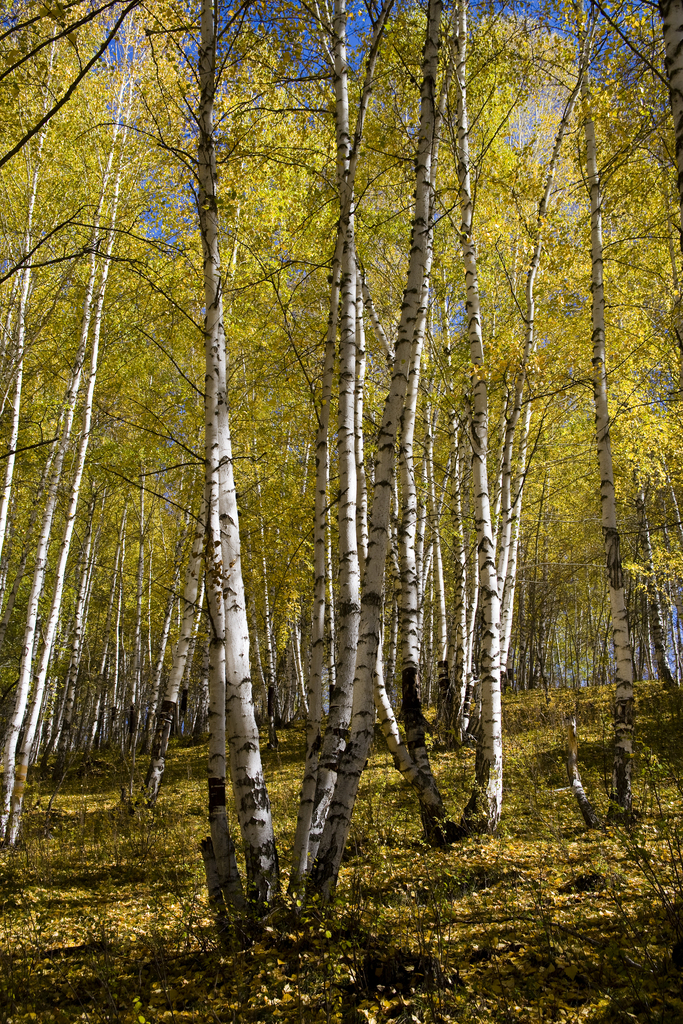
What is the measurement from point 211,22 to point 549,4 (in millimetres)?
4642

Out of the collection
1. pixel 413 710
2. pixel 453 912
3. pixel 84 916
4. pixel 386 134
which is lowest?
pixel 84 916

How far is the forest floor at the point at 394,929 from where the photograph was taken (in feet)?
9.25

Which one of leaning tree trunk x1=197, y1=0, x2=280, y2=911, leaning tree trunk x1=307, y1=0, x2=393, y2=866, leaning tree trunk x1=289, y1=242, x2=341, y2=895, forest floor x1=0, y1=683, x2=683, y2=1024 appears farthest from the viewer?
leaning tree trunk x1=307, y1=0, x2=393, y2=866

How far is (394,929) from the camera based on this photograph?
3686 millimetres

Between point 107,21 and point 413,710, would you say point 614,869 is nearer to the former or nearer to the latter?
point 413,710

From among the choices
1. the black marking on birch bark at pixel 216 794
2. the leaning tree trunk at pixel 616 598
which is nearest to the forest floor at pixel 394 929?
the leaning tree trunk at pixel 616 598

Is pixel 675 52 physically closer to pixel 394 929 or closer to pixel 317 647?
pixel 317 647

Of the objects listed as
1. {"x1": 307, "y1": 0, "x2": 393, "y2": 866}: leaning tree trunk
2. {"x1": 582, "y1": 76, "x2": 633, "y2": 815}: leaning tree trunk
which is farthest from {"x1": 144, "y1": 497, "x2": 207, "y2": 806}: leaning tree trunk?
{"x1": 582, "y1": 76, "x2": 633, "y2": 815}: leaning tree trunk

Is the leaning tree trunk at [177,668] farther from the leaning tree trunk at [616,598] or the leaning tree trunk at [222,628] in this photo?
the leaning tree trunk at [616,598]

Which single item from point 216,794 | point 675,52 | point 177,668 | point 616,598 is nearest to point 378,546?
point 216,794

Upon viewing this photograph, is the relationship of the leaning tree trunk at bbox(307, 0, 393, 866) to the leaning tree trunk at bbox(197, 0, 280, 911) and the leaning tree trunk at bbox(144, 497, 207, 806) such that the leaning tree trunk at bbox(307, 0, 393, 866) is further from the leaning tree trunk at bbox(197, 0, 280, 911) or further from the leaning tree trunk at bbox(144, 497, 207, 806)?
the leaning tree trunk at bbox(144, 497, 207, 806)

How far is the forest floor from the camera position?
9.25ft

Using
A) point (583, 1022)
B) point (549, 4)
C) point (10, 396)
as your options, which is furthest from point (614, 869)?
point (549, 4)

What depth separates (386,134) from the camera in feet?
25.1
